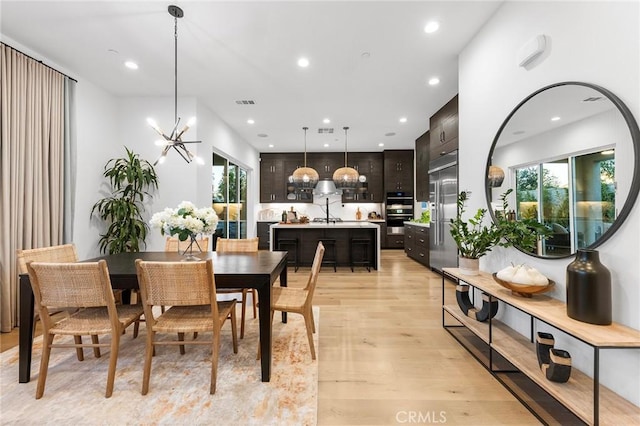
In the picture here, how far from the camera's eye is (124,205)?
157 inches

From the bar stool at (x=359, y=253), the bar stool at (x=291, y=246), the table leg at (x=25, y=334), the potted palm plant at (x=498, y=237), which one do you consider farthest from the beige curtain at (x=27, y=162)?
the bar stool at (x=359, y=253)

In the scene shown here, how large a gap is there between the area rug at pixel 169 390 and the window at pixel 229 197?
11.6 feet

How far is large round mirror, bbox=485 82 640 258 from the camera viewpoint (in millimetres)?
1527

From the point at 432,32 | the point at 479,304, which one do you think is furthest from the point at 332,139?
the point at 479,304

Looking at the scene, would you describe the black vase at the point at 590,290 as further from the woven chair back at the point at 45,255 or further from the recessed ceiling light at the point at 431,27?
the woven chair back at the point at 45,255

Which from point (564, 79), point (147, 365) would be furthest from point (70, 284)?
point (564, 79)

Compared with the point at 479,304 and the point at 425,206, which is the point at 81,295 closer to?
the point at 479,304

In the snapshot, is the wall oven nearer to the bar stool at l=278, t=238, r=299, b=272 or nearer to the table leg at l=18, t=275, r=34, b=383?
the bar stool at l=278, t=238, r=299, b=272

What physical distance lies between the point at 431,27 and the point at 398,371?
3.11 metres

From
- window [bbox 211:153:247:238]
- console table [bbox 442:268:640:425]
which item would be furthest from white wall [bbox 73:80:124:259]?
console table [bbox 442:268:640:425]

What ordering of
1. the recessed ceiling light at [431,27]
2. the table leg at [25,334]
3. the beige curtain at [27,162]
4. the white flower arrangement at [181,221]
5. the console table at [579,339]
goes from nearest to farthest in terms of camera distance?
the console table at [579,339] → the table leg at [25,334] → the white flower arrangement at [181,221] → the recessed ceiling light at [431,27] → the beige curtain at [27,162]

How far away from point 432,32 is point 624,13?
5.21ft

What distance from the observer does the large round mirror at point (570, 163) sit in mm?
1527

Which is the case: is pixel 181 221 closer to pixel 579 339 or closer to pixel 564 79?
pixel 579 339
